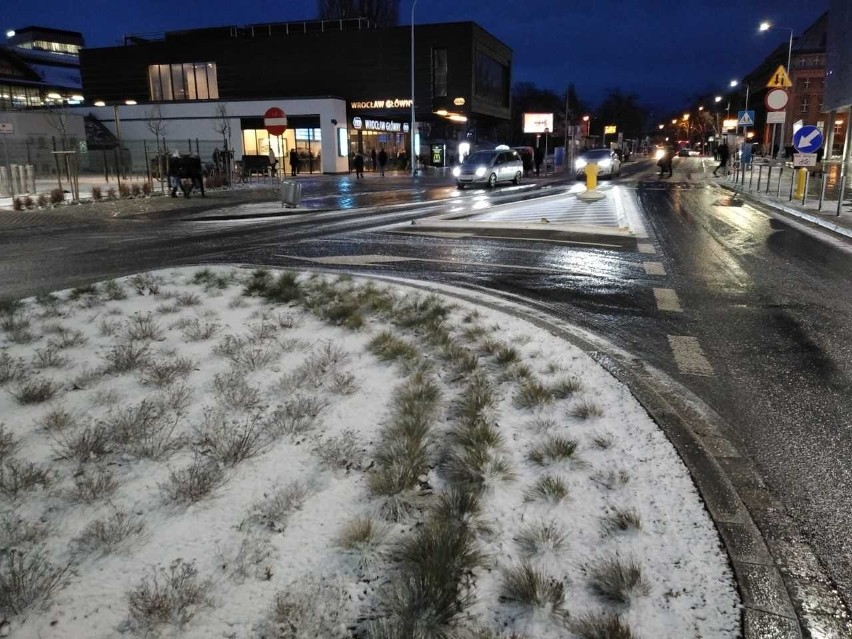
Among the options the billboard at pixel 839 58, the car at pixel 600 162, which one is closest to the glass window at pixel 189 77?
the car at pixel 600 162

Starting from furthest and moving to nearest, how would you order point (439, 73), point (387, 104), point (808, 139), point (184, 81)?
point (184, 81), point (439, 73), point (387, 104), point (808, 139)

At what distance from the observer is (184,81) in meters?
56.4

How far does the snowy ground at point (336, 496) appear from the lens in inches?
95.6

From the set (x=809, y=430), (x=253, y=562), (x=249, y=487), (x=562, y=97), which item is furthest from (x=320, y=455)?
(x=562, y=97)

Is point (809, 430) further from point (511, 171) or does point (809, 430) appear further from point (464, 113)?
point (464, 113)

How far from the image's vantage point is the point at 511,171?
109ft

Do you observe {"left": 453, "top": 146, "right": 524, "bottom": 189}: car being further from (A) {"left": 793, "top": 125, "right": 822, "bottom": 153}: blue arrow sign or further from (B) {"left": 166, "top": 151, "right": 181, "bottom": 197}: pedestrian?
(A) {"left": 793, "top": 125, "right": 822, "bottom": 153}: blue arrow sign

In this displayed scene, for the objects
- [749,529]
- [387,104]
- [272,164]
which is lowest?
[749,529]

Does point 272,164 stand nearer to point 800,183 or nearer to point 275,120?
point 275,120

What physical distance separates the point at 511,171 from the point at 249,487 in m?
31.7

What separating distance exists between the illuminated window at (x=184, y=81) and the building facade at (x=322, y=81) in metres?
0.08

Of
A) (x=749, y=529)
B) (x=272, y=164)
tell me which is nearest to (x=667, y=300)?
(x=749, y=529)

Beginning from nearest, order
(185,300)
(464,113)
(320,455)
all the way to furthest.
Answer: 1. (320,455)
2. (185,300)
3. (464,113)

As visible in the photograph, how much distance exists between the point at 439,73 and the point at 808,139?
37.0 m
